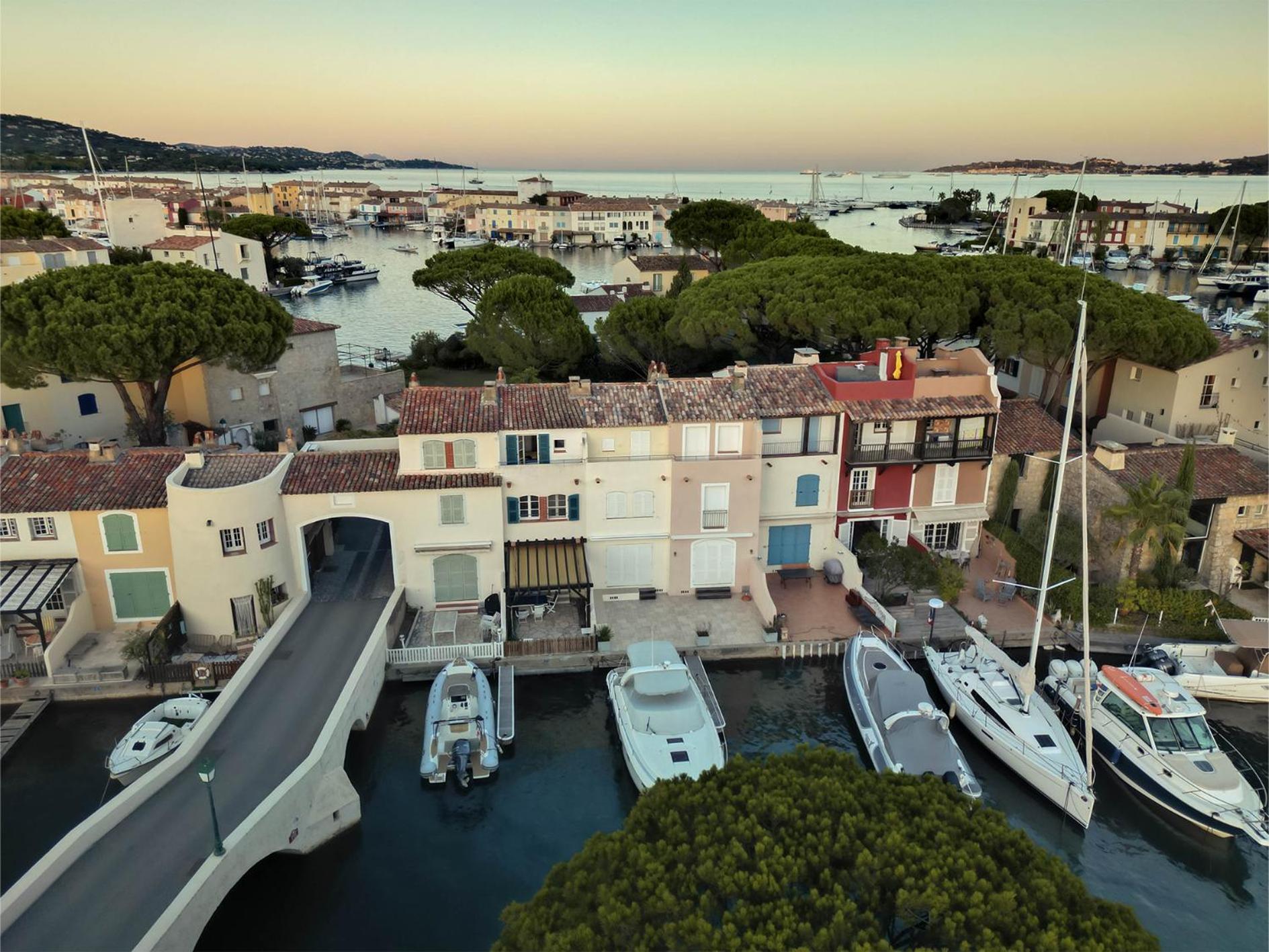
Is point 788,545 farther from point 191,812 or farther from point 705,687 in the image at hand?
point 191,812

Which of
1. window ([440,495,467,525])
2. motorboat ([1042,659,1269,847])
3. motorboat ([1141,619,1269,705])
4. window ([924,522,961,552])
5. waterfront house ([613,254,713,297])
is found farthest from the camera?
waterfront house ([613,254,713,297])

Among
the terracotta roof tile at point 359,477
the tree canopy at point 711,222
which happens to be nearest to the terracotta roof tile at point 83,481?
the terracotta roof tile at point 359,477

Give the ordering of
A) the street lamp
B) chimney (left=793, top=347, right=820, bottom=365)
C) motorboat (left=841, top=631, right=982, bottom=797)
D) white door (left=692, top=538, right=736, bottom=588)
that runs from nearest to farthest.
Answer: the street lamp < motorboat (left=841, top=631, right=982, bottom=797) < white door (left=692, top=538, right=736, bottom=588) < chimney (left=793, top=347, right=820, bottom=365)

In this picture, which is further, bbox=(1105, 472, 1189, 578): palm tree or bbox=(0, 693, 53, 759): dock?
bbox=(1105, 472, 1189, 578): palm tree

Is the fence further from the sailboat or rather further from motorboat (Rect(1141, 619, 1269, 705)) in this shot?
motorboat (Rect(1141, 619, 1269, 705))

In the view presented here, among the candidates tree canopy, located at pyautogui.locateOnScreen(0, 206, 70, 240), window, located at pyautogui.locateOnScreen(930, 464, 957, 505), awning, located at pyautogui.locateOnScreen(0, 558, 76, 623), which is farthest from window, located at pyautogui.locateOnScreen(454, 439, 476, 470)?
tree canopy, located at pyautogui.locateOnScreen(0, 206, 70, 240)

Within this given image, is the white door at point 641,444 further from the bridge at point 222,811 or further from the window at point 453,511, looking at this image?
the bridge at point 222,811
